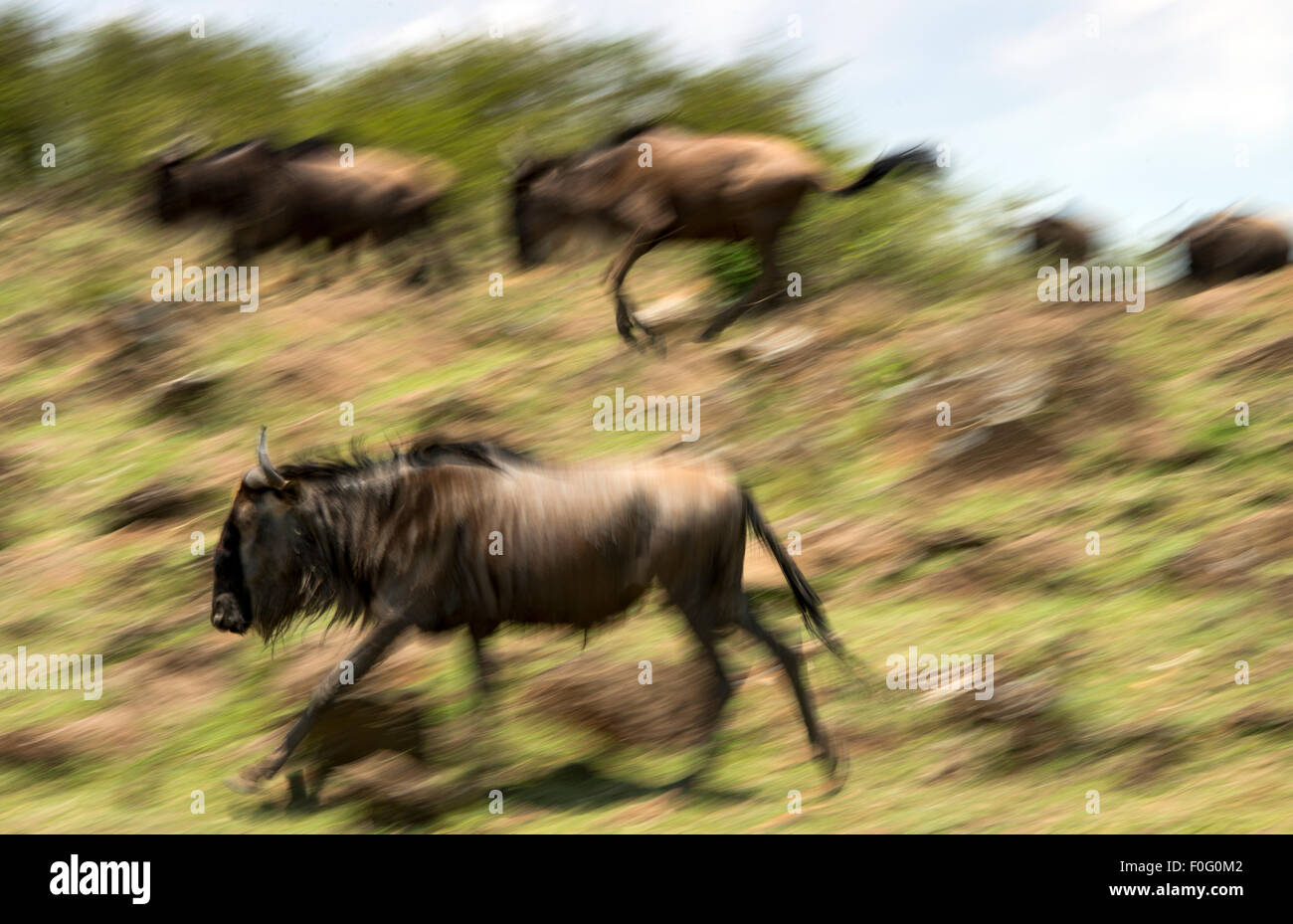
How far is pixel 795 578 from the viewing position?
662cm

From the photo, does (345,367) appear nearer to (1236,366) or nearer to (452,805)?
(452,805)

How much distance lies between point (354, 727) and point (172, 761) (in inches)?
39.3

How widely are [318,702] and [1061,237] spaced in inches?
321

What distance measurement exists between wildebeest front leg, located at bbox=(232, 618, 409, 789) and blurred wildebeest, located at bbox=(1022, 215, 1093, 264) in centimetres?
764

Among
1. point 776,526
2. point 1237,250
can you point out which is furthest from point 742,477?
point 1237,250

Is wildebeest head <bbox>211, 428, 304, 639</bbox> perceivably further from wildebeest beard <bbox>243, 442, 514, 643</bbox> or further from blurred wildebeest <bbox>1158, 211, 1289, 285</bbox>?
blurred wildebeest <bbox>1158, 211, 1289, 285</bbox>

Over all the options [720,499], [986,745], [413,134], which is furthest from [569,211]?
[986,745]

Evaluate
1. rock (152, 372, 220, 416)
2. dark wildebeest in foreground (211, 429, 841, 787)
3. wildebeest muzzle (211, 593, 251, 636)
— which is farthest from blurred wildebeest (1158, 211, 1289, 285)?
wildebeest muzzle (211, 593, 251, 636)

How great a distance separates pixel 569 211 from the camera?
12.4m

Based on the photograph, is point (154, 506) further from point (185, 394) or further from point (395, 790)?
point (395, 790)

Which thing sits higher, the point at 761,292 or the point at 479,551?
the point at 761,292

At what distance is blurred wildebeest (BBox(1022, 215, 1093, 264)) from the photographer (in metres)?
12.1

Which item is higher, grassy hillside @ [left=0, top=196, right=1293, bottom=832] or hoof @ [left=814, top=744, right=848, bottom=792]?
grassy hillside @ [left=0, top=196, right=1293, bottom=832]

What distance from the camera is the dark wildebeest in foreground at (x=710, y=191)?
10.9 metres
